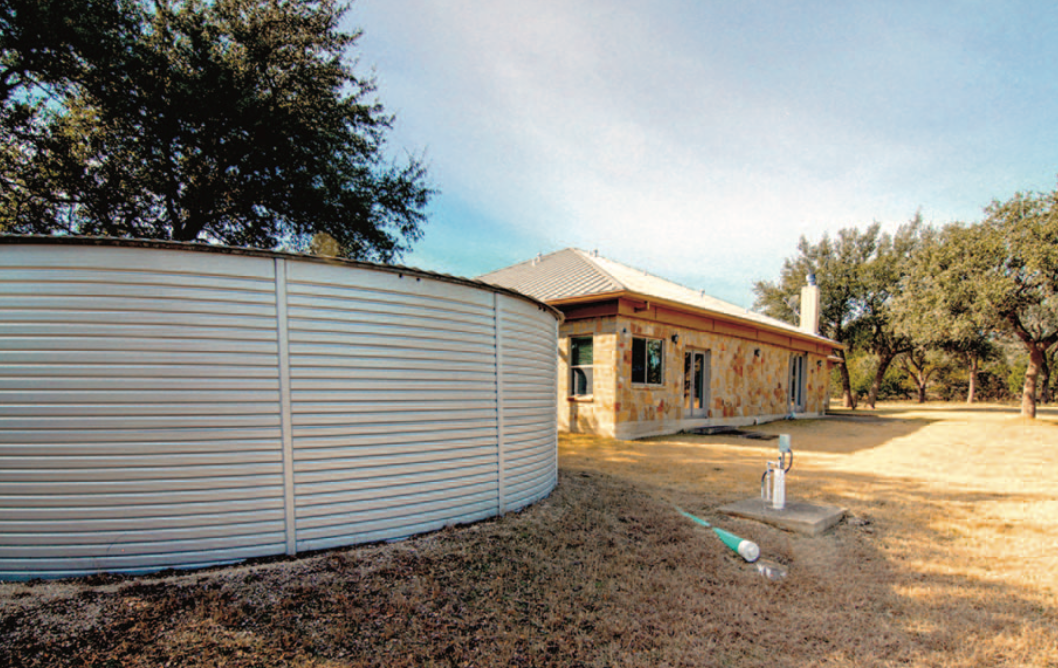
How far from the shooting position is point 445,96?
1084cm

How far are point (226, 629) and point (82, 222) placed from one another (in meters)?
11.8

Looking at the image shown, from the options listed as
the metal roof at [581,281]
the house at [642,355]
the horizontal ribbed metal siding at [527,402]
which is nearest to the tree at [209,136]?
the metal roof at [581,281]

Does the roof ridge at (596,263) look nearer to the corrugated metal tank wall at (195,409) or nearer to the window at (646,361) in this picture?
the window at (646,361)

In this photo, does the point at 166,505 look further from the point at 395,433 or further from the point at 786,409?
the point at 786,409

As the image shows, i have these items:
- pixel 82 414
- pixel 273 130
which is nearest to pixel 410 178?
pixel 273 130

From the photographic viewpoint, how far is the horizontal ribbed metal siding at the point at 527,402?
420 centimetres

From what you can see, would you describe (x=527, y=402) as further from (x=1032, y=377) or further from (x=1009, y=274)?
(x=1032, y=377)

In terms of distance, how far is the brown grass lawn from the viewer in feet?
7.36

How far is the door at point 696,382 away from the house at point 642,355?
3cm

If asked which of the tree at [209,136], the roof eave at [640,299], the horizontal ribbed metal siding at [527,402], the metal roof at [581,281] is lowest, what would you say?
the horizontal ribbed metal siding at [527,402]

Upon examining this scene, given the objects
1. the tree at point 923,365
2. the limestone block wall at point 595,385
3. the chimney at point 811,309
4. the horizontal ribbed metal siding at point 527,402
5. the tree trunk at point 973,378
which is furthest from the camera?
the tree trunk at point 973,378

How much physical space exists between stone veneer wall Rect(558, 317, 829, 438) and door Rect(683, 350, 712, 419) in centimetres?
18

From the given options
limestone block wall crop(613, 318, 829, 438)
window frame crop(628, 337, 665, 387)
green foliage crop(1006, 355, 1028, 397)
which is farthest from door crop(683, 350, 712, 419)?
green foliage crop(1006, 355, 1028, 397)

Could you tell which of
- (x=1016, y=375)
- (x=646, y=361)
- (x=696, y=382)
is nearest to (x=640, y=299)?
(x=646, y=361)
